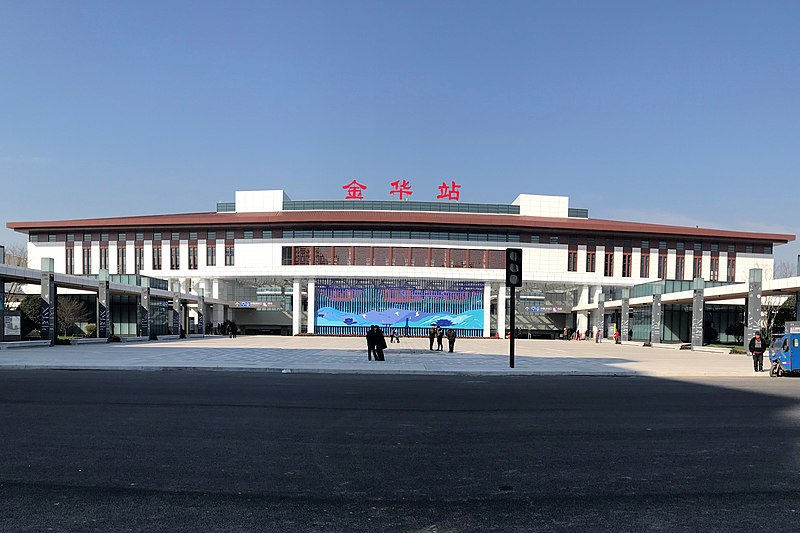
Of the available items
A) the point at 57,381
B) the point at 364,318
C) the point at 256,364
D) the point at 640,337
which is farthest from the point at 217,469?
the point at 364,318

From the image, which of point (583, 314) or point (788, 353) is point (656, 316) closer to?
point (583, 314)

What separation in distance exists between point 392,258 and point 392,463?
62.1 metres

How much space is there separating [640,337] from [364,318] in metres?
28.6

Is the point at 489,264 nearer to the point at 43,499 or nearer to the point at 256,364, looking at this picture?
the point at 256,364

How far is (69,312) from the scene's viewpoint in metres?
50.4

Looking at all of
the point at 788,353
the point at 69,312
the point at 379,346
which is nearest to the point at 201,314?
the point at 69,312

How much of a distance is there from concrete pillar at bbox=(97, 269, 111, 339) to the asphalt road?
1204 inches

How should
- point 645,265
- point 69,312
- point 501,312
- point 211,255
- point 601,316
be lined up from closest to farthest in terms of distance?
point 69,312 → point 601,316 → point 501,312 → point 211,255 → point 645,265

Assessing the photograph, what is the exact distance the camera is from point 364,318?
6669cm

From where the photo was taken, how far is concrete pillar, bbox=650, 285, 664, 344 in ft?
161

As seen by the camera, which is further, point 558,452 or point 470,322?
point 470,322

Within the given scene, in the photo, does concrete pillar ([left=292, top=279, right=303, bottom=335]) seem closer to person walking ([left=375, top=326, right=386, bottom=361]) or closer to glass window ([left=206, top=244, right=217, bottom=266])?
glass window ([left=206, top=244, right=217, bottom=266])

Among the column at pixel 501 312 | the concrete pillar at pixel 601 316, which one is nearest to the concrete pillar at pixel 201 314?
the column at pixel 501 312

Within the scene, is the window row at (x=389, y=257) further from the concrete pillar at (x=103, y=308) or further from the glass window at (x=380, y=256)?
the concrete pillar at (x=103, y=308)
